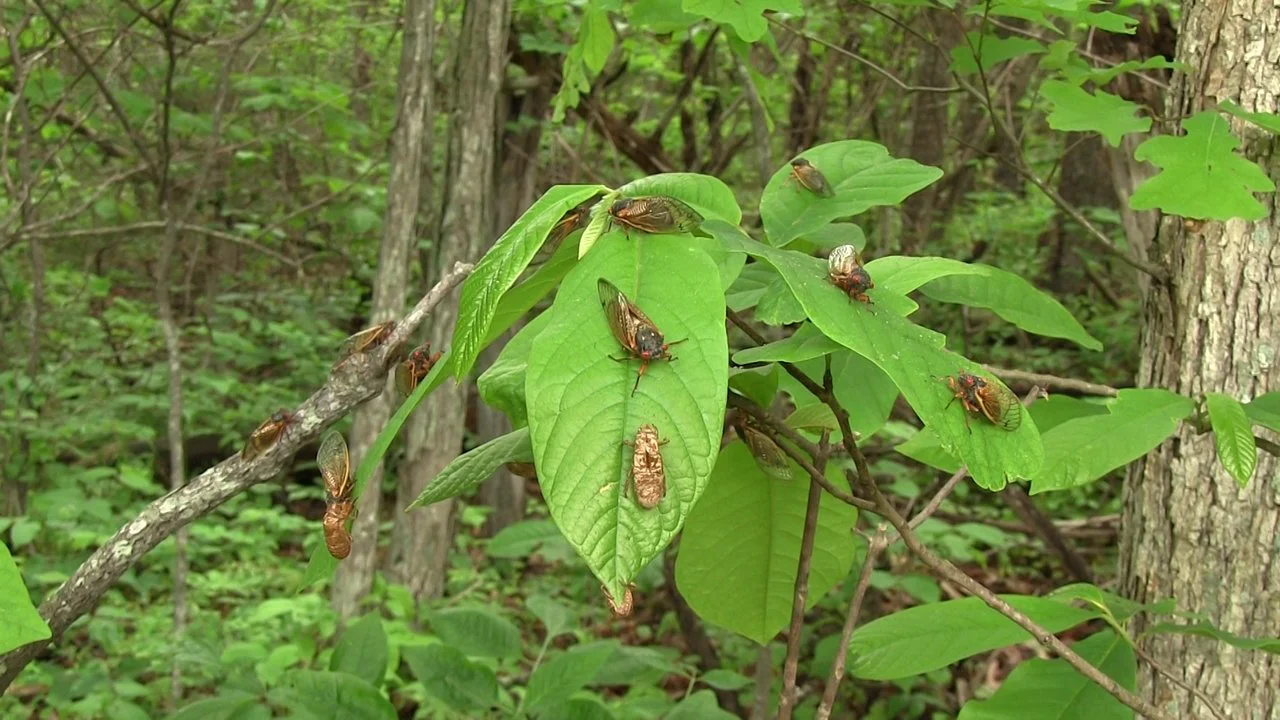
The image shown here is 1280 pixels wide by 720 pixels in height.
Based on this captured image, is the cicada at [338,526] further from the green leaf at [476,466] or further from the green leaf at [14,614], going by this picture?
the green leaf at [14,614]

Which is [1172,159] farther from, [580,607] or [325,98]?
[325,98]

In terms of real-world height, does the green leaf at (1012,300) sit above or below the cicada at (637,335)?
below

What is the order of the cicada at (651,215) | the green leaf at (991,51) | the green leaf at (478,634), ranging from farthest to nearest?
the green leaf at (478,634) < the green leaf at (991,51) < the cicada at (651,215)

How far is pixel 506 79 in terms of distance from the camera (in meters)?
4.80

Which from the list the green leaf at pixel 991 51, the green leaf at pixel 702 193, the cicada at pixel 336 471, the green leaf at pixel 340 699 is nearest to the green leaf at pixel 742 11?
the green leaf at pixel 991 51

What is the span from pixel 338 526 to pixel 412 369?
0.57 ft

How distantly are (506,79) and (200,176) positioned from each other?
146 centimetres

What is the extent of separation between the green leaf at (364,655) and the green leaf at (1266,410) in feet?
4.53

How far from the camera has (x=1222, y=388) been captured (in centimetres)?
162

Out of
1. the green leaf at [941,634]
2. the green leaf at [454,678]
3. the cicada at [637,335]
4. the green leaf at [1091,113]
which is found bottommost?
the green leaf at [454,678]

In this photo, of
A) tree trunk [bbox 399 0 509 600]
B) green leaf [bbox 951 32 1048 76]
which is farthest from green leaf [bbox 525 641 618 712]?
tree trunk [bbox 399 0 509 600]

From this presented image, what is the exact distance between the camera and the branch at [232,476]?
0.94 metres

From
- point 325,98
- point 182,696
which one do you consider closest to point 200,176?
point 325,98

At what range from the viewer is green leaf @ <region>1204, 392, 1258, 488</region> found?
1.11 metres
